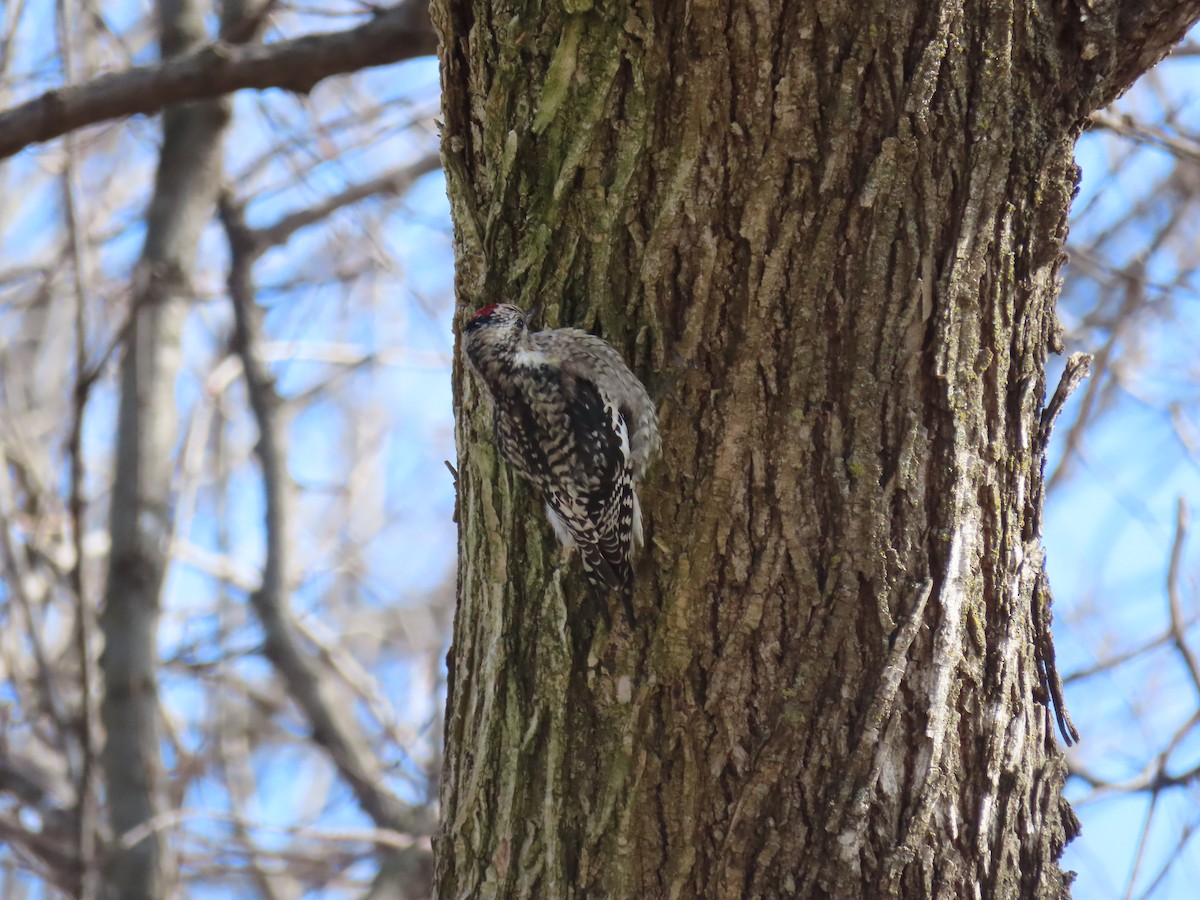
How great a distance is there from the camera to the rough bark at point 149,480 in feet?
15.5

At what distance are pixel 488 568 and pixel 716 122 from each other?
1.18m

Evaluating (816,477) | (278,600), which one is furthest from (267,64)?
(278,600)

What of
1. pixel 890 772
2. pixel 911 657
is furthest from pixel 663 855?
pixel 911 657

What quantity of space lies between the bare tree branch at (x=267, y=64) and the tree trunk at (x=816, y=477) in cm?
129

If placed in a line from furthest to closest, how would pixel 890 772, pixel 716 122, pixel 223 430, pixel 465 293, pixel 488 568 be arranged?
pixel 223 430, pixel 465 293, pixel 488 568, pixel 716 122, pixel 890 772

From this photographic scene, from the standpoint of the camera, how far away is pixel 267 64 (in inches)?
149

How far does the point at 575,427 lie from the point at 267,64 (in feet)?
5.24

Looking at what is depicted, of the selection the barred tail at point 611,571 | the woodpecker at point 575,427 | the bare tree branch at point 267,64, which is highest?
the bare tree branch at point 267,64

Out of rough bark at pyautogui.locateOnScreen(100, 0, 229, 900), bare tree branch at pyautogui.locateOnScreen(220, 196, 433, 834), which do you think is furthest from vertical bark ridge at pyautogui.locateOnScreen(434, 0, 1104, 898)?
bare tree branch at pyautogui.locateOnScreen(220, 196, 433, 834)

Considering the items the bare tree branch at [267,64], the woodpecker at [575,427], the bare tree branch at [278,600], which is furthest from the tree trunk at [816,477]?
the bare tree branch at [278,600]

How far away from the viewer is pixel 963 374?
253 centimetres

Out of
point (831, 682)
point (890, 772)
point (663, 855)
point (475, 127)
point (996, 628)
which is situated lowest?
point (663, 855)

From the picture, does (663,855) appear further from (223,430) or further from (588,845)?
(223,430)

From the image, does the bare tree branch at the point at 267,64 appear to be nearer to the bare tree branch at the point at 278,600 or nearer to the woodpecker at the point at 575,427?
the woodpecker at the point at 575,427
